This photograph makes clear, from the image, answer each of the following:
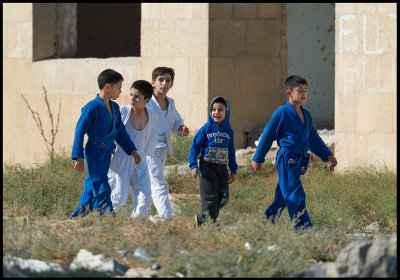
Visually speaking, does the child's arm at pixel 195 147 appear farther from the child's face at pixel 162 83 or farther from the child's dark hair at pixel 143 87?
the child's face at pixel 162 83

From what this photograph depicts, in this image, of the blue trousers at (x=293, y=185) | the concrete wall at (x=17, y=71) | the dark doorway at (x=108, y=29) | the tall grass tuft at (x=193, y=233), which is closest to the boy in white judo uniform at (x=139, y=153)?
the tall grass tuft at (x=193, y=233)

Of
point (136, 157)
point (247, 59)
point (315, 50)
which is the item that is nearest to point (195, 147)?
point (136, 157)

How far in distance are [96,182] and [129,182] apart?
43 cm

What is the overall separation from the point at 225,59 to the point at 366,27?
217 cm

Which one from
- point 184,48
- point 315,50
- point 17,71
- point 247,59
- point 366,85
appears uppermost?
point 315,50

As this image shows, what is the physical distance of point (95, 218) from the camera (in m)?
5.86

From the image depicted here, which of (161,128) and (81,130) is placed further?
(161,128)

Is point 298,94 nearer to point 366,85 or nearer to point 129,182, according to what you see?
point 129,182

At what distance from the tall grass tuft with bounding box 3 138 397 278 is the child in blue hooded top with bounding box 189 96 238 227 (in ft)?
0.62

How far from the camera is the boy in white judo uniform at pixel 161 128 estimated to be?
7.16 meters

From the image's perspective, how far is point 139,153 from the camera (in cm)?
704

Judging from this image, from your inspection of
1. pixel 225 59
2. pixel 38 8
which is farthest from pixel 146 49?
pixel 38 8

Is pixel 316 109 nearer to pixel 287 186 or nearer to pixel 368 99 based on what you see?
pixel 368 99

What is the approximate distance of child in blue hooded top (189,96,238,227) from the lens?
21.9ft
